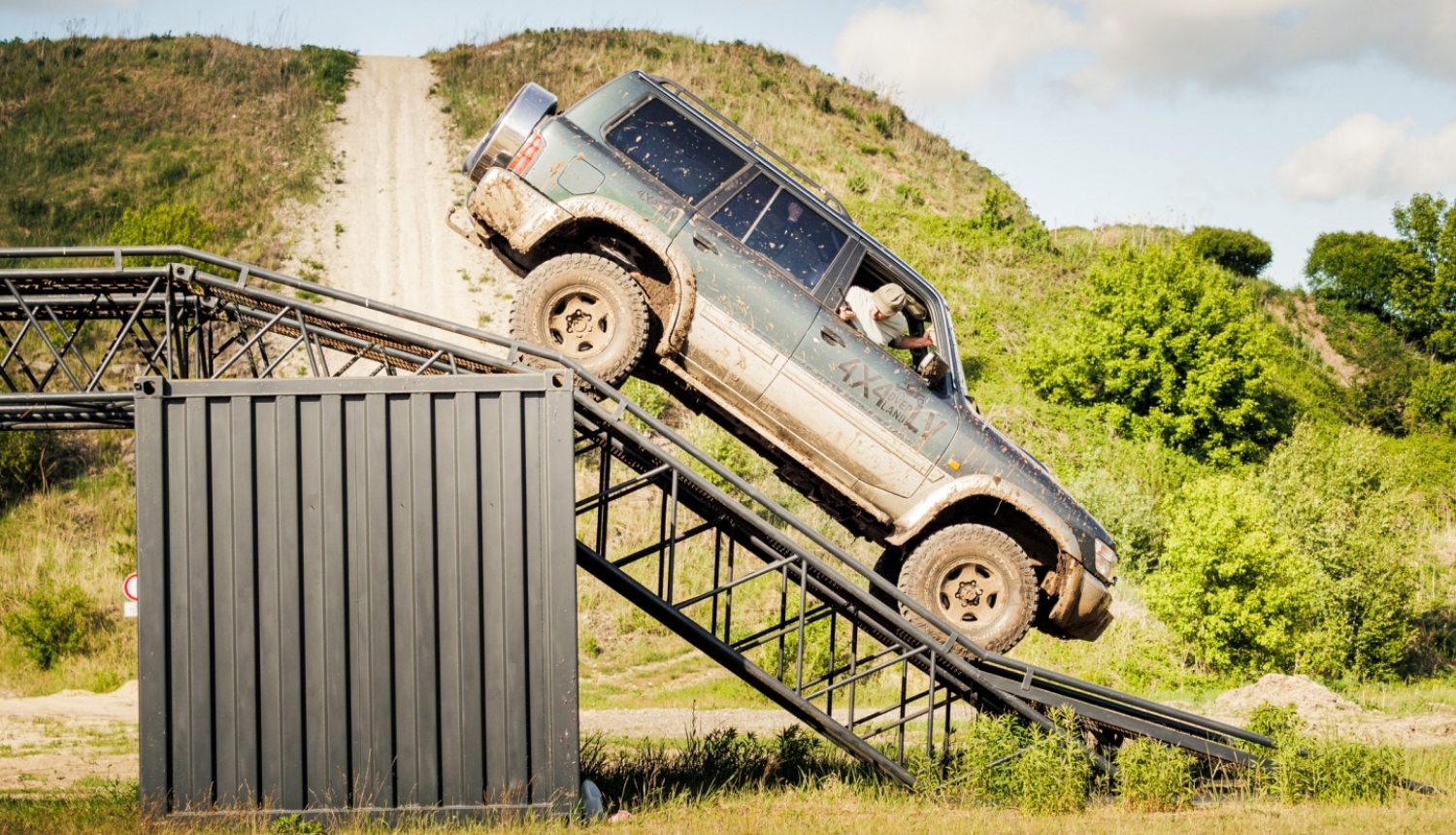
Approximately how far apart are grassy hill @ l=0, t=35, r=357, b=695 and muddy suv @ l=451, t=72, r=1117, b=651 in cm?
1032

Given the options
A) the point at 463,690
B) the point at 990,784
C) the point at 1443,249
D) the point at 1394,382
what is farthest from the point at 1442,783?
the point at 1443,249

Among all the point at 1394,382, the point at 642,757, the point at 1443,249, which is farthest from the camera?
the point at 1443,249

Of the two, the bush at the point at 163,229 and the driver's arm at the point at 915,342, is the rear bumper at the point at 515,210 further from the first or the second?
the bush at the point at 163,229

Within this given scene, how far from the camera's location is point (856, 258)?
8.09m

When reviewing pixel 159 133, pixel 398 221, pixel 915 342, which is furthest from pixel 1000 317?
pixel 159 133

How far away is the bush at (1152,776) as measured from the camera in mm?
7586

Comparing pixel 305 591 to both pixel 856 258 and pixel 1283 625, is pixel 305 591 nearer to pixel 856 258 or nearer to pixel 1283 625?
pixel 856 258

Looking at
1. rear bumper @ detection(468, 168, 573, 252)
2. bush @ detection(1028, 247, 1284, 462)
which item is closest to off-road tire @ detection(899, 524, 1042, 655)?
rear bumper @ detection(468, 168, 573, 252)

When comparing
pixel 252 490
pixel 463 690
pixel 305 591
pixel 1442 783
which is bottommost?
pixel 1442 783

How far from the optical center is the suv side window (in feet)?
26.0

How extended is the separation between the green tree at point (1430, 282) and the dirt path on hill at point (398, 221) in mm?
29797

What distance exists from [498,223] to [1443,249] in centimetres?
3947

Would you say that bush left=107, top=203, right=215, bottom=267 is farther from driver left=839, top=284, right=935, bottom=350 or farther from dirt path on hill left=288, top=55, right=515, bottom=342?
driver left=839, top=284, right=935, bottom=350

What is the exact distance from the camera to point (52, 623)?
14461mm
